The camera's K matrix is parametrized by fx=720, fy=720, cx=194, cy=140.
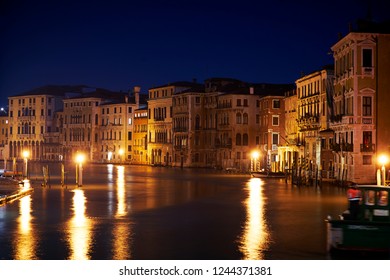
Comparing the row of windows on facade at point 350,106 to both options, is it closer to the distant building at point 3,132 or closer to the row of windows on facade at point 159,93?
the row of windows on facade at point 159,93

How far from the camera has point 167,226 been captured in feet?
61.4

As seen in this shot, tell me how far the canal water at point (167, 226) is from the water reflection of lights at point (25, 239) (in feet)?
0.06

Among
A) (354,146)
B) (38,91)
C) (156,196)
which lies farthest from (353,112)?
(38,91)

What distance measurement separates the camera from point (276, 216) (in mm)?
21453

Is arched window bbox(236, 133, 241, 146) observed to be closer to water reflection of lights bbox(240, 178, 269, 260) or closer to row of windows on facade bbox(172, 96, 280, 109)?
row of windows on facade bbox(172, 96, 280, 109)

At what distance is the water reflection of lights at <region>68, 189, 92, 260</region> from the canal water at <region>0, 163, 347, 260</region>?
2cm

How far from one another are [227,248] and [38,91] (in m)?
102

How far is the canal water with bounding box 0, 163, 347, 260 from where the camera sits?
1432 cm

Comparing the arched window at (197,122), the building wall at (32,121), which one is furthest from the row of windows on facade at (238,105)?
the building wall at (32,121)

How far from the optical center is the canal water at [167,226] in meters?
14.3

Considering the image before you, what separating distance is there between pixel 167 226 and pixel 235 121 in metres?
52.5

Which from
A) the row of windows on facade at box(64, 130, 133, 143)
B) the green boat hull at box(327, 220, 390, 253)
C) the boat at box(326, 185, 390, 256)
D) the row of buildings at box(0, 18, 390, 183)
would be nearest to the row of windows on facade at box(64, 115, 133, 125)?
the row of buildings at box(0, 18, 390, 183)

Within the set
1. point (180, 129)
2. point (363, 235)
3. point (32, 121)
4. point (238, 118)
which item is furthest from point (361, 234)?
point (32, 121)

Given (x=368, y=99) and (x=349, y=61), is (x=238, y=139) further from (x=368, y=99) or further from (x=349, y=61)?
(x=368, y=99)
